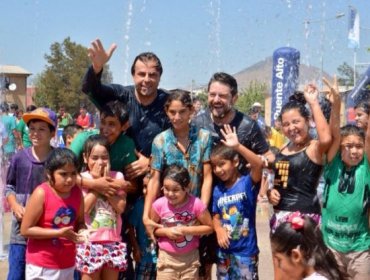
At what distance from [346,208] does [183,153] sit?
4.08 feet

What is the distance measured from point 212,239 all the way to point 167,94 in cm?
118

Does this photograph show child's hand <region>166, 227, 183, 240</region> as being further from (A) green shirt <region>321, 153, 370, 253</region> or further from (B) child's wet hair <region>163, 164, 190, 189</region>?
(A) green shirt <region>321, 153, 370, 253</region>

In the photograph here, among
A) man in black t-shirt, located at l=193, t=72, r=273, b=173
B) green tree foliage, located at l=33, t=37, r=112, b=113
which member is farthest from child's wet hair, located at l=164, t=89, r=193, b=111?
green tree foliage, located at l=33, t=37, r=112, b=113

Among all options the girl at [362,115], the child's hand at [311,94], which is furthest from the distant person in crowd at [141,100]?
the girl at [362,115]

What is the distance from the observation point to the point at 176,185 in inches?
177

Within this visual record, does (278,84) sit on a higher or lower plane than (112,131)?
higher

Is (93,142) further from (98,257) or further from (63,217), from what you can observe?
(98,257)

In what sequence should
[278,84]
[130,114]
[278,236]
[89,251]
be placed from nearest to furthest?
1. [278,236]
2. [89,251]
3. [130,114]
4. [278,84]

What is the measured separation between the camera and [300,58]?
14836mm

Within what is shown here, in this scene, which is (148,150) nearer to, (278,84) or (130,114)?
(130,114)

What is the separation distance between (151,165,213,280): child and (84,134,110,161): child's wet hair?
496mm

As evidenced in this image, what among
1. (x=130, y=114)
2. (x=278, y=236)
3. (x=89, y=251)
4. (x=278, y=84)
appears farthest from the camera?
(x=278, y=84)

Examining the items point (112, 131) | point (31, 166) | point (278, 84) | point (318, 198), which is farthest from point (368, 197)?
point (278, 84)

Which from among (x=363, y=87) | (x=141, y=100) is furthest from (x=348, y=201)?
(x=363, y=87)
